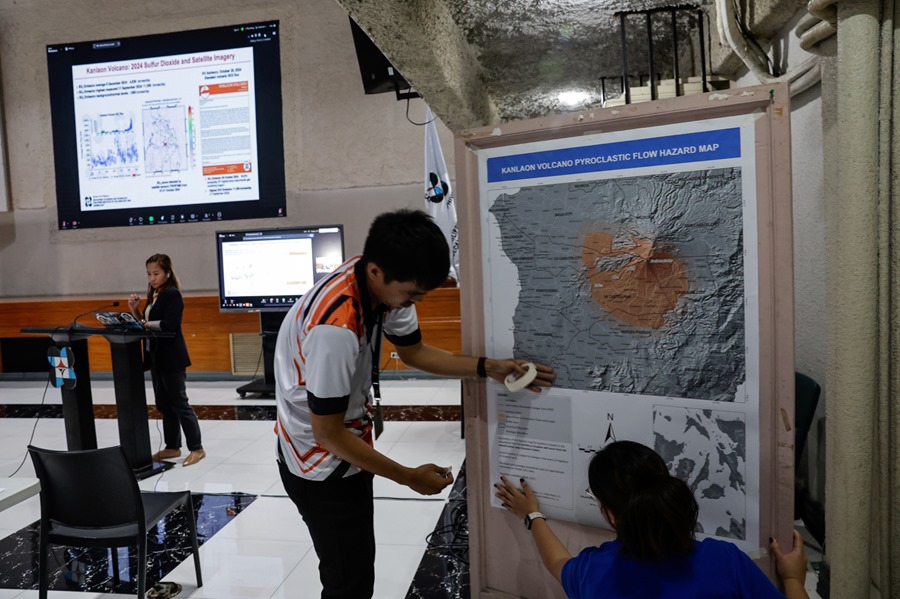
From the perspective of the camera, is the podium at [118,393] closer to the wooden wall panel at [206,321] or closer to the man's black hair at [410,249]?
the man's black hair at [410,249]

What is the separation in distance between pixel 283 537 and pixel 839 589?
93.7 inches

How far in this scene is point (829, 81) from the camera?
1.50 metres

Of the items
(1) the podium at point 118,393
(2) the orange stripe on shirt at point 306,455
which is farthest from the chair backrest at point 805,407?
(1) the podium at point 118,393

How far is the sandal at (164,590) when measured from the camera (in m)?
2.41

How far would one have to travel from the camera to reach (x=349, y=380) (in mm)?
1418

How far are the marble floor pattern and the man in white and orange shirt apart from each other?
0.98 m

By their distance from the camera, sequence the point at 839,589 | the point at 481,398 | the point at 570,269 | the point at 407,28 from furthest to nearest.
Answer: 1. the point at 407,28
2. the point at 481,398
3. the point at 570,269
4. the point at 839,589

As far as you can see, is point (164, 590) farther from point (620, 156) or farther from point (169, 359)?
point (620, 156)

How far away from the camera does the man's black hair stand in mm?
1372

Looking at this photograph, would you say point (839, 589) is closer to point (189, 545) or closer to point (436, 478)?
point (436, 478)

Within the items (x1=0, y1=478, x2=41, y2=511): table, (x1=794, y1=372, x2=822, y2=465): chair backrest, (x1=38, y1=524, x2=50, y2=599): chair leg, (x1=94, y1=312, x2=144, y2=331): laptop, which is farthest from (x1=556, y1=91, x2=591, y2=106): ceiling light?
(x1=38, y1=524, x2=50, y2=599): chair leg

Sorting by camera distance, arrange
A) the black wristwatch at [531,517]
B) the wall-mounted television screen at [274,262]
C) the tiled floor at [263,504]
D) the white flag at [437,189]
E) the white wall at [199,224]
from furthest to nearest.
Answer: the white wall at [199,224] < the wall-mounted television screen at [274,262] < the white flag at [437,189] < the tiled floor at [263,504] < the black wristwatch at [531,517]

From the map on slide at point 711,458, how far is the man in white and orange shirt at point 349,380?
0.35 meters

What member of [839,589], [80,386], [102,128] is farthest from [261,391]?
[839,589]
